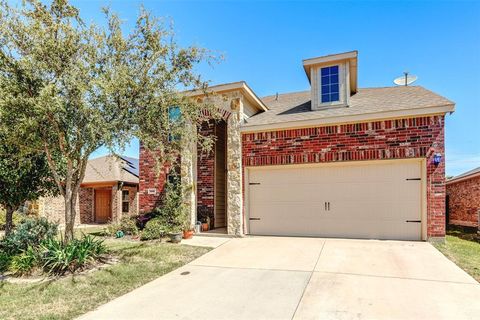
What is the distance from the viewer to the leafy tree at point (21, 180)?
334 inches

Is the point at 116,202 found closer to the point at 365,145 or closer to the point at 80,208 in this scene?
the point at 80,208

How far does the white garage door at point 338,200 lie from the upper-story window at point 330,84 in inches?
110

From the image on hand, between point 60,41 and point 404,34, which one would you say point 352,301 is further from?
point 404,34

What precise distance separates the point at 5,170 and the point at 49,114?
376cm

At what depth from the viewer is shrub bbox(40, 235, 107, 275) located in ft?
20.5

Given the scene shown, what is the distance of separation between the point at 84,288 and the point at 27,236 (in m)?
→ 3.25

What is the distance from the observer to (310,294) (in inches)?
193

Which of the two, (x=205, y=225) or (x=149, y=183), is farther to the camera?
(x=149, y=183)

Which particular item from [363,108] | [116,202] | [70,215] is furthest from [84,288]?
[116,202]

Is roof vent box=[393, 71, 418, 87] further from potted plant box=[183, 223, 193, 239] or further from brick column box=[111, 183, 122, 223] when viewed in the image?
brick column box=[111, 183, 122, 223]

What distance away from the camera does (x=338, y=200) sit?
376 inches

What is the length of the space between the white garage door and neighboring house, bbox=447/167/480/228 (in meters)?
5.78

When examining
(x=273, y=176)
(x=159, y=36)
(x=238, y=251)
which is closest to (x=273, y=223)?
(x=273, y=176)

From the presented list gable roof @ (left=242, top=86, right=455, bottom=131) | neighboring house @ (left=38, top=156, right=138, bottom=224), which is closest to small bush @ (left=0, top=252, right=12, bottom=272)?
gable roof @ (left=242, top=86, right=455, bottom=131)
